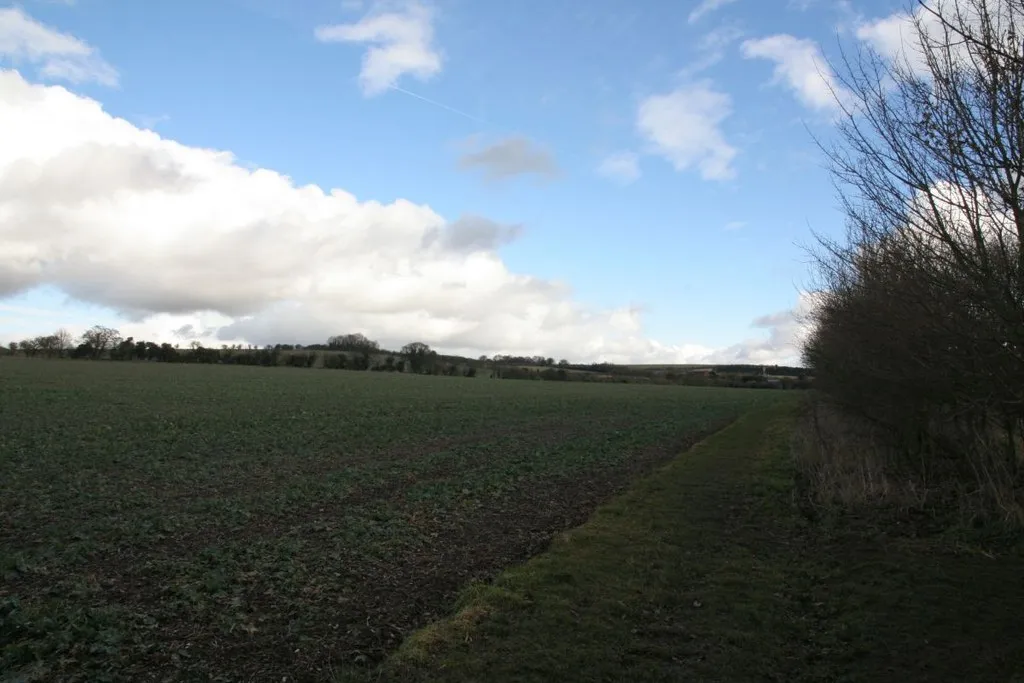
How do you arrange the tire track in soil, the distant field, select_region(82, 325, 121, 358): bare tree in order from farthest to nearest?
1. select_region(82, 325, 121, 358): bare tree
2. the distant field
3. the tire track in soil

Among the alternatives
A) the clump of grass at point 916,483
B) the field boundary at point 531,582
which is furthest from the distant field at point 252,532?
the clump of grass at point 916,483

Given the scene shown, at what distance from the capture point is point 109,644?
6098 mm

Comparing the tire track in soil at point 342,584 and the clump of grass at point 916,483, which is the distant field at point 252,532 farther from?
the clump of grass at point 916,483

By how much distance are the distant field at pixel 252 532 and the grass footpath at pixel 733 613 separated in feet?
2.93

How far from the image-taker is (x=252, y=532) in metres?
10.6

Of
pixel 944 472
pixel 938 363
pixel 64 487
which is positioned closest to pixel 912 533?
pixel 938 363

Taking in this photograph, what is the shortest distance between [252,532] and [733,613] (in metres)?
7.59

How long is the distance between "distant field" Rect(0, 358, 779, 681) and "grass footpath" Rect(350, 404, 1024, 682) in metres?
0.89

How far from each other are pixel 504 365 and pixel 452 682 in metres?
141

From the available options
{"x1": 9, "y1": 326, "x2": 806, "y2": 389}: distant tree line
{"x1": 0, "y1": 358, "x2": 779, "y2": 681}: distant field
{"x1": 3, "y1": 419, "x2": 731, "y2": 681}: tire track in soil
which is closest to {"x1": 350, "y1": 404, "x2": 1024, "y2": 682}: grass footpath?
{"x1": 3, "y1": 419, "x2": 731, "y2": 681}: tire track in soil

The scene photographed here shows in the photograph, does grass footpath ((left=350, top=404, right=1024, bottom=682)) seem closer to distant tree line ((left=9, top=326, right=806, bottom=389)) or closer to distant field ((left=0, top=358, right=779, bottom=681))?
distant field ((left=0, top=358, right=779, bottom=681))

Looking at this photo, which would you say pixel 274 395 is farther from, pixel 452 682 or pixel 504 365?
pixel 504 365

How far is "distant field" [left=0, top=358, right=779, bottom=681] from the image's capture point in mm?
6281

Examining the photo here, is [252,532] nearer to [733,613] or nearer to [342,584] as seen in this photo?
[342,584]
